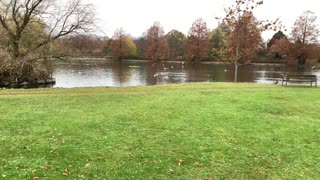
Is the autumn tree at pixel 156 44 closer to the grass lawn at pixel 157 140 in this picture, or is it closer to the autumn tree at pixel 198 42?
the autumn tree at pixel 198 42

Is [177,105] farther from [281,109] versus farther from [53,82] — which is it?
[53,82]

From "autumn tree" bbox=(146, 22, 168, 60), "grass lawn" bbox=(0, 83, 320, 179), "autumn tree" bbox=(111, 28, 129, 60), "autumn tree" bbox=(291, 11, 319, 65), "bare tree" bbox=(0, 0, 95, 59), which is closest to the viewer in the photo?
"grass lawn" bbox=(0, 83, 320, 179)


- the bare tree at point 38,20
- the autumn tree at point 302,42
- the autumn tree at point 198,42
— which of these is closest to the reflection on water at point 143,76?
the bare tree at point 38,20

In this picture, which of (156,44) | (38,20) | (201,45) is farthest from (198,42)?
(38,20)

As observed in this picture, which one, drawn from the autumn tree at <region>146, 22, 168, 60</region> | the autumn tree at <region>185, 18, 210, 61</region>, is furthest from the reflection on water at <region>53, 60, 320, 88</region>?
the autumn tree at <region>146, 22, 168, 60</region>

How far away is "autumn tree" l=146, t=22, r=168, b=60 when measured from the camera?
327 feet

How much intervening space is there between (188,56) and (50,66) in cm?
6220

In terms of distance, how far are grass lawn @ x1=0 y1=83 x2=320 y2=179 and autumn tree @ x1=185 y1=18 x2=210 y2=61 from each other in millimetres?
80591

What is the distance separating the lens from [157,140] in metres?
8.59

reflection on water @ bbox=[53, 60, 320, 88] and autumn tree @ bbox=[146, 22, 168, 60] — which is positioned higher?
autumn tree @ bbox=[146, 22, 168, 60]

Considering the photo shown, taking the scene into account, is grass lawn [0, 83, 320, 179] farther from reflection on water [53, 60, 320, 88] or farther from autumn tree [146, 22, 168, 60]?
autumn tree [146, 22, 168, 60]

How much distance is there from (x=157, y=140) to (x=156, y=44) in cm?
9396

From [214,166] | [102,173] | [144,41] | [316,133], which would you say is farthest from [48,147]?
[144,41]

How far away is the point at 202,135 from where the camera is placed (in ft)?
30.0
